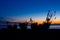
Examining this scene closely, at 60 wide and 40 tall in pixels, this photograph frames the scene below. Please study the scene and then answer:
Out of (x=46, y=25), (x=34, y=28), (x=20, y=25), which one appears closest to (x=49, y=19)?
(x=46, y=25)

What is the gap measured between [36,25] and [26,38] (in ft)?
27.8

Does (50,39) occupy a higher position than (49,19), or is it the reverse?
(49,19)

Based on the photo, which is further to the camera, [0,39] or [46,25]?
[46,25]

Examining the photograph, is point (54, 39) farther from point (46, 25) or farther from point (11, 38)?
point (46, 25)

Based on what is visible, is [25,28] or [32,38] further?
[25,28]

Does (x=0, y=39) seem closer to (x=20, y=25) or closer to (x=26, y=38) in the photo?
(x=26, y=38)

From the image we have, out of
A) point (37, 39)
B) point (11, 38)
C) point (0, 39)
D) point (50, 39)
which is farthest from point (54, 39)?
point (0, 39)

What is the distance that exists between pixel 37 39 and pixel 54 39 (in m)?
2.18

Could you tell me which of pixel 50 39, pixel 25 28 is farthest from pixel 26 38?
pixel 25 28

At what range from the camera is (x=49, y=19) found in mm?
26828

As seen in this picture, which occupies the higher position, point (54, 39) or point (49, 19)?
point (49, 19)

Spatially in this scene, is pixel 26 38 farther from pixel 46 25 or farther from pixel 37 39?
pixel 46 25

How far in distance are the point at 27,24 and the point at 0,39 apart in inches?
392

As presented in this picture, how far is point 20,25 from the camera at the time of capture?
28203 millimetres
